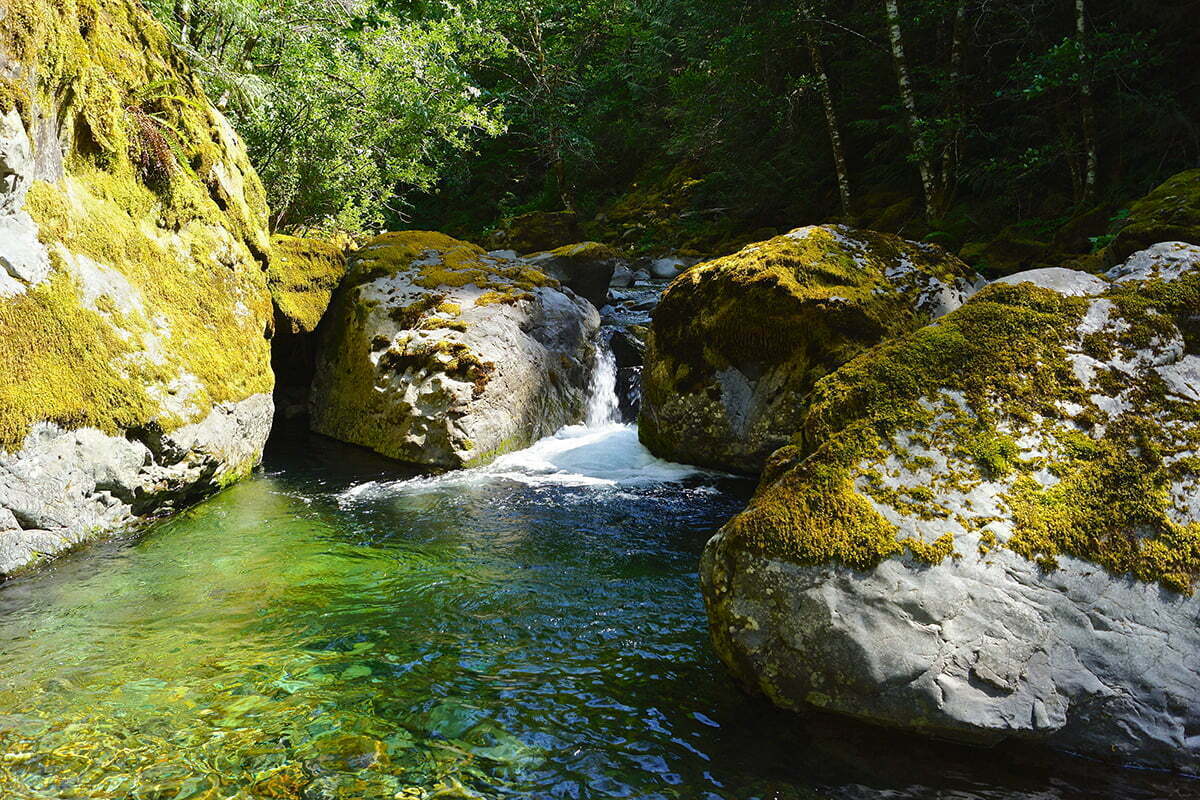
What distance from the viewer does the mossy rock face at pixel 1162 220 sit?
241 inches

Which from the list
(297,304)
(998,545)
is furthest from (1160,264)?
(297,304)

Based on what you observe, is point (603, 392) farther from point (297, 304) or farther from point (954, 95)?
point (954, 95)

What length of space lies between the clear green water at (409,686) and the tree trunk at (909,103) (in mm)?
9427

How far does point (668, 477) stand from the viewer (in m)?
7.83

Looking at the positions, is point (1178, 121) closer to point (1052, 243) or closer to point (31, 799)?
point (1052, 243)

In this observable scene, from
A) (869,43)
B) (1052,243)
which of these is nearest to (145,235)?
(1052,243)

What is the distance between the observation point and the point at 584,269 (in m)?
15.8

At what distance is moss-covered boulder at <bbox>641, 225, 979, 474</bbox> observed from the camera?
6.94 m

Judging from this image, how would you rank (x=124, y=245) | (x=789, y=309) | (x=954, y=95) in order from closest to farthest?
(x=124, y=245), (x=789, y=309), (x=954, y=95)

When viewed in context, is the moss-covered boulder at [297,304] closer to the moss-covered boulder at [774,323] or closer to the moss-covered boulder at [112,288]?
the moss-covered boulder at [112,288]

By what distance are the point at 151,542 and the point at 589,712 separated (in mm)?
4372

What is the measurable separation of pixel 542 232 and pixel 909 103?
462 inches

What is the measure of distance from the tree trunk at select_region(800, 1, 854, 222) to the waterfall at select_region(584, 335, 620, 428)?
7.35m

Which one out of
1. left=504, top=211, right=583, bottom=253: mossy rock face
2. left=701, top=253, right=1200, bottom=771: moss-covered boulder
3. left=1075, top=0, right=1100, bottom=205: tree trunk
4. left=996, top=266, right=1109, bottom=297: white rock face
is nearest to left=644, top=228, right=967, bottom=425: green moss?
left=996, top=266, right=1109, bottom=297: white rock face
